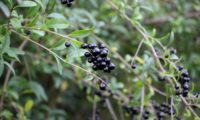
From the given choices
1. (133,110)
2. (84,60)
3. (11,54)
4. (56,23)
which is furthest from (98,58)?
(84,60)

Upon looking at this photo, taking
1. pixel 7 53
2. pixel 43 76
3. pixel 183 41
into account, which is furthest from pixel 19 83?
pixel 183 41

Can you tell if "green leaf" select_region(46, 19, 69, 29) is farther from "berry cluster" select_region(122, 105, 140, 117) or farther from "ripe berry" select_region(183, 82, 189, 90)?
"berry cluster" select_region(122, 105, 140, 117)

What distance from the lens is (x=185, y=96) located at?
5.07 feet

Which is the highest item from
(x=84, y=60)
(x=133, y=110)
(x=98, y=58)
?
(x=84, y=60)

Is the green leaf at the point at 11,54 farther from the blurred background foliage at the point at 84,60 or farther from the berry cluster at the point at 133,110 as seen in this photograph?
the berry cluster at the point at 133,110

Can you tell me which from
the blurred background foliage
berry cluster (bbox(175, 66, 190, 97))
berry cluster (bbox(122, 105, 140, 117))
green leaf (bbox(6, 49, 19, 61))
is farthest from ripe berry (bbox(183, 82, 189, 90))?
green leaf (bbox(6, 49, 19, 61))

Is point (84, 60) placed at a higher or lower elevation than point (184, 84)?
higher

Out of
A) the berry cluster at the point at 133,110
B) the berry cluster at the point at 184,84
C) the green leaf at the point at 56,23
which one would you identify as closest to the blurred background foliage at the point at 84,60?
the berry cluster at the point at 133,110

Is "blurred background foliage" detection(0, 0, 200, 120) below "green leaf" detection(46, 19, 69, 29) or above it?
above

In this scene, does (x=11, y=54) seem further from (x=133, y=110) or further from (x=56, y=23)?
(x=133, y=110)

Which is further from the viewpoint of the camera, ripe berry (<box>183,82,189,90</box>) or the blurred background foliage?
the blurred background foliage

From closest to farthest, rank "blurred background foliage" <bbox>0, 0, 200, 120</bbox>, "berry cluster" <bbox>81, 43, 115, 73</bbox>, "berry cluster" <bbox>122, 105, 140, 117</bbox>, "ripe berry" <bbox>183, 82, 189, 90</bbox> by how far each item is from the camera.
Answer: "berry cluster" <bbox>81, 43, 115, 73</bbox>
"ripe berry" <bbox>183, 82, 189, 90</bbox>
"berry cluster" <bbox>122, 105, 140, 117</bbox>
"blurred background foliage" <bbox>0, 0, 200, 120</bbox>

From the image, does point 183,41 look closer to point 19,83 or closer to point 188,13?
A: point 188,13

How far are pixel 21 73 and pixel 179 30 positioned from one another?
1162 mm
